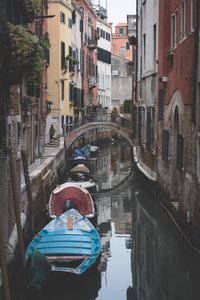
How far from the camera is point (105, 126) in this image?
3328 centimetres

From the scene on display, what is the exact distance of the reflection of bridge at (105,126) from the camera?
103 feet

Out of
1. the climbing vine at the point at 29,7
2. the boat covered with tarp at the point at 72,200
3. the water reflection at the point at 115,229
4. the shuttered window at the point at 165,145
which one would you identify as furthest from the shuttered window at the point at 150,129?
the climbing vine at the point at 29,7

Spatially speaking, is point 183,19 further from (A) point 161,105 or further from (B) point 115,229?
(B) point 115,229

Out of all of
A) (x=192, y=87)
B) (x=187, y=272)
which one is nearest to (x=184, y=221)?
(x=187, y=272)

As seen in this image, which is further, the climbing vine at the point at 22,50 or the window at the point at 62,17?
the window at the point at 62,17

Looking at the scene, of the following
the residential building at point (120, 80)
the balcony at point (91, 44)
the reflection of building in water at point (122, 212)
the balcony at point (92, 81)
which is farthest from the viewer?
the residential building at point (120, 80)

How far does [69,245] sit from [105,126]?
2275cm

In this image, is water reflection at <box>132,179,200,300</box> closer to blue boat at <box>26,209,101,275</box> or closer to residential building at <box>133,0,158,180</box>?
blue boat at <box>26,209,101,275</box>

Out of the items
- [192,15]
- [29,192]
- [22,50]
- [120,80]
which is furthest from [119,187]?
[120,80]

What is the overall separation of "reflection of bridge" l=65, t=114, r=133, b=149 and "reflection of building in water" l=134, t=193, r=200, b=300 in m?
14.8

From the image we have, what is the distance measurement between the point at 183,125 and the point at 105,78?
38152 millimetres

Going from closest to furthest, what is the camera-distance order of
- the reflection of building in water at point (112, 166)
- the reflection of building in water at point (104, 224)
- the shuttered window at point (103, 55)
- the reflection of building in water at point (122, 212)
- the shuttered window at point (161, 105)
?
the reflection of building in water at point (104, 224), the reflection of building in water at point (122, 212), the shuttered window at point (161, 105), the reflection of building in water at point (112, 166), the shuttered window at point (103, 55)

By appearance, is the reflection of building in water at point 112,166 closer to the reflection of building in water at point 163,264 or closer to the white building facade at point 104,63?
the white building facade at point 104,63

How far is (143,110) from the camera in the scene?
24.2 m
